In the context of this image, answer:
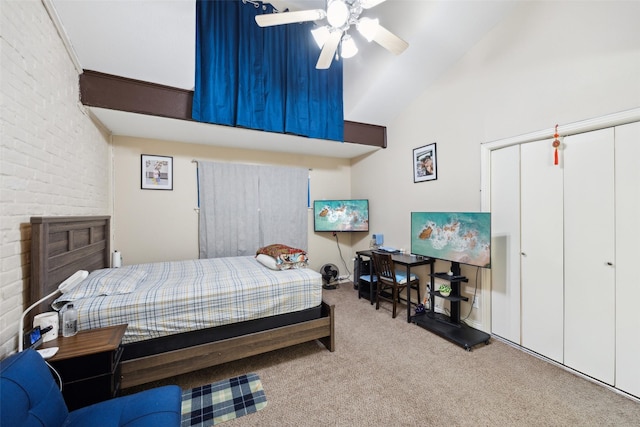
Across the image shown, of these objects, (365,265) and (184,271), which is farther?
(365,265)

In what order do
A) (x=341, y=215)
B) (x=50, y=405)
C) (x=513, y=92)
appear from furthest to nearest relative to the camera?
(x=341, y=215), (x=513, y=92), (x=50, y=405)

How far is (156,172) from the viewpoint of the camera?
11.6 ft

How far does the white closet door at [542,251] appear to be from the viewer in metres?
2.25

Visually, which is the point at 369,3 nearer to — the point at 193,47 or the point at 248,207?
the point at 193,47

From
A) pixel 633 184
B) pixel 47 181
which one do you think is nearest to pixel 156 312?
pixel 47 181

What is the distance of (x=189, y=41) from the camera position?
8.11ft

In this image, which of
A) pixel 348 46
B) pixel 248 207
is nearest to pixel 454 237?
pixel 348 46

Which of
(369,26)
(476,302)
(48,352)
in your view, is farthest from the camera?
(476,302)

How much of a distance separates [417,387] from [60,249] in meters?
2.75

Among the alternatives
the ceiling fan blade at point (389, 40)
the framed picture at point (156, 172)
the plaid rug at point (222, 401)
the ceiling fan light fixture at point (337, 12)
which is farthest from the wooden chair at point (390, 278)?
the framed picture at point (156, 172)

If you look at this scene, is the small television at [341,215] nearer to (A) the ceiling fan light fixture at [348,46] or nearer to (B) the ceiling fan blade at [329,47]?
(B) the ceiling fan blade at [329,47]

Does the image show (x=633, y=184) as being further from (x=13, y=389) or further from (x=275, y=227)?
(x=275, y=227)

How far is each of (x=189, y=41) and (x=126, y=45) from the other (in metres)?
0.52

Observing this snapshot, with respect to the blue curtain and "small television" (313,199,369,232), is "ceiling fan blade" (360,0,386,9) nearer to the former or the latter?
the blue curtain
